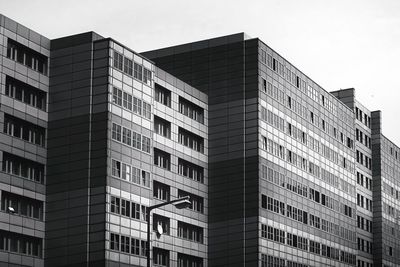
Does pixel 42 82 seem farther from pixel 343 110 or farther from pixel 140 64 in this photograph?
pixel 343 110

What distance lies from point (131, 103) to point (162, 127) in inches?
433

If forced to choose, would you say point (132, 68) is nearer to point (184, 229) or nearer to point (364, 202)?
point (184, 229)

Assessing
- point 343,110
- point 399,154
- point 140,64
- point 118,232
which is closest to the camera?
point 118,232

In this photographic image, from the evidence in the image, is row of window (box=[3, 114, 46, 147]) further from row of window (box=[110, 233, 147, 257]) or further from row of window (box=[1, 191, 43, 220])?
row of window (box=[110, 233, 147, 257])

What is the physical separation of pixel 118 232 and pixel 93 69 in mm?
15600

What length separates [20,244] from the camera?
282 feet

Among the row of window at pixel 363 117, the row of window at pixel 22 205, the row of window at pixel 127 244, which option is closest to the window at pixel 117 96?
the row of window at pixel 22 205

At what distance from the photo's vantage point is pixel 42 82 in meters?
91.0

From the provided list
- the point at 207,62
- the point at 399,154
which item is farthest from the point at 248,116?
the point at 399,154

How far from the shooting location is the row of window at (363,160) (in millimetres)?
146750

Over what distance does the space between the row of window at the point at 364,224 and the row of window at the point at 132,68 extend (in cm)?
5910

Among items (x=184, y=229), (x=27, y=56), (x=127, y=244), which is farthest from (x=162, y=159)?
(x=27, y=56)

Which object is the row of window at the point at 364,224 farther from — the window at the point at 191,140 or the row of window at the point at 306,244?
the window at the point at 191,140

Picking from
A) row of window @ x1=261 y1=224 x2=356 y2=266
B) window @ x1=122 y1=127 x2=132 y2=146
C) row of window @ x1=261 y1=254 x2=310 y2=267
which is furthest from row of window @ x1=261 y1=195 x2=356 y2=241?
window @ x1=122 y1=127 x2=132 y2=146
